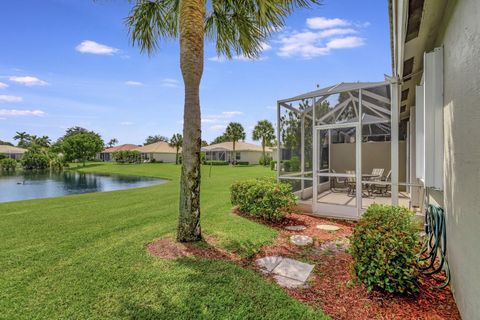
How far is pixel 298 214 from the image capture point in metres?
7.88

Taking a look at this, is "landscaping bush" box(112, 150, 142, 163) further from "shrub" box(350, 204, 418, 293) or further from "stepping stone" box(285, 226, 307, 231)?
"shrub" box(350, 204, 418, 293)

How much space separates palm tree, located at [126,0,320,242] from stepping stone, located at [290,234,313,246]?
1.98 metres

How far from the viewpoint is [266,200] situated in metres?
6.67

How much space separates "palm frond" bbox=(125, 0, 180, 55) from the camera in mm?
6582

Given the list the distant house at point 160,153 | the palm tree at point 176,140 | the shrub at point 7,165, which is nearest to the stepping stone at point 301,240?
the palm tree at point 176,140

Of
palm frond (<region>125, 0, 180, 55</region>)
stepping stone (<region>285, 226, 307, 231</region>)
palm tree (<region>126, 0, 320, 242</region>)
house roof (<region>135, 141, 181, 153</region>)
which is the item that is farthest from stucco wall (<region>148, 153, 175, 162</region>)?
stepping stone (<region>285, 226, 307, 231</region>)

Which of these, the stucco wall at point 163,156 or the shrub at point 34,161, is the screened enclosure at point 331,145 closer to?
the stucco wall at point 163,156

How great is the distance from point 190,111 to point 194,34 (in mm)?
1472

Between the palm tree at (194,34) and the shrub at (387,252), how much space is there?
2.94 meters

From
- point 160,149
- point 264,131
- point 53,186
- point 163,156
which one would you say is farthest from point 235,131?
point 53,186

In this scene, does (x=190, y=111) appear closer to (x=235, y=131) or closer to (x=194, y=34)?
(x=194, y=34)

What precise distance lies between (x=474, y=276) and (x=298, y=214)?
5.76 metres

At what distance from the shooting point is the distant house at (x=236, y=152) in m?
49.7

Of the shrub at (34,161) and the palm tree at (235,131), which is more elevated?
the palm tree at (235,131)
